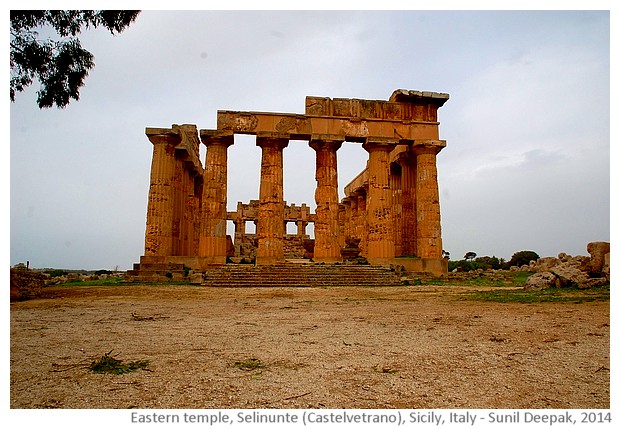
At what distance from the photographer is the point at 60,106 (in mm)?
11836

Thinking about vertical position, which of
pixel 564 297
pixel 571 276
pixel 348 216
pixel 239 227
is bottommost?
pixel 564 297

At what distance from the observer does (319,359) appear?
4367mm

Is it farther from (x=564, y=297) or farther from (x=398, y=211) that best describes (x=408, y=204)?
(x=564, y=297)

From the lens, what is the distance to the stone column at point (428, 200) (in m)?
24.6

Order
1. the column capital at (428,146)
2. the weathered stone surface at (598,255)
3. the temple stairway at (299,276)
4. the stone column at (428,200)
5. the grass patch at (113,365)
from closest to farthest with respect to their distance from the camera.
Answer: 1. the grass patch at (113,365)
2. the weathered stone surface at (598,255)
3. the temple stairway at (299,276)
4. the stone column at (428,200)
5. the column capital at (428,146)

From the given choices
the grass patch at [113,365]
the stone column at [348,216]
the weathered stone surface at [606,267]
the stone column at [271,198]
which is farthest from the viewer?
the stone column at [348,216]

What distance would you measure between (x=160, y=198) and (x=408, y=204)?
15.6 m

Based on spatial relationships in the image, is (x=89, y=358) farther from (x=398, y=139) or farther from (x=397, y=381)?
(x=398, y=139)

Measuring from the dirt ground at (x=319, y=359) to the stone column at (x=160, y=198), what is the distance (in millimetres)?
16010

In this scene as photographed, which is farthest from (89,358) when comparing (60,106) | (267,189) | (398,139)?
(398,139)

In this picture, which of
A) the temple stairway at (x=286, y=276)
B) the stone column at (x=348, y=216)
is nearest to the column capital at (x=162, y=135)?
the temple stairway at (x=286, y=276)

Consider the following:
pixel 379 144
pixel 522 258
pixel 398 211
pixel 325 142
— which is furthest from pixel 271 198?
pixel 522 258

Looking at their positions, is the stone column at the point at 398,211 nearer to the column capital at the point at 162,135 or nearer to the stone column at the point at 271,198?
the stone column at the point at 271,198

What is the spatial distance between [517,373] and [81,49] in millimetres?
12902
